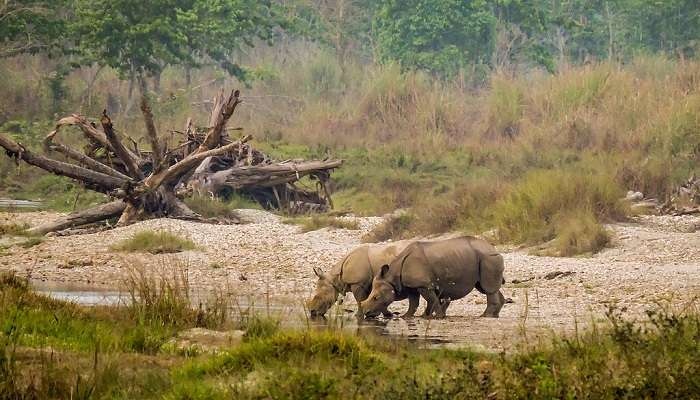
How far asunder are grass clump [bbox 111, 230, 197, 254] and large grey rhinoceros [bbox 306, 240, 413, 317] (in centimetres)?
630

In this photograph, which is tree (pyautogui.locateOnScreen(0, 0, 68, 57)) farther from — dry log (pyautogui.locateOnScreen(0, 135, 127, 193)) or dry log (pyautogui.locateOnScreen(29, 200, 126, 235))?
dry log (pyautogui.locateOnScreen(0, 135, 127, 193))

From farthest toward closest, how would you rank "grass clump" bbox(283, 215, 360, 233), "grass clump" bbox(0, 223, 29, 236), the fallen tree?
1. "grass clump" bbox(283, 215, 360, 233)
2. the fallen tree
3. "grass clump" bbox(0, 223, 29, 236)

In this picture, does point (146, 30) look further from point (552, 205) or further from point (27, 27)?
→ point (552, 205)

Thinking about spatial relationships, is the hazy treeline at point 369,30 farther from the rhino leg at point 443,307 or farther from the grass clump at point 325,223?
the rhino leg at point 443,307

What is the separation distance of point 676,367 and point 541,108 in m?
26.5

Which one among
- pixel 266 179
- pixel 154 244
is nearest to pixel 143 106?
pixel 154 244

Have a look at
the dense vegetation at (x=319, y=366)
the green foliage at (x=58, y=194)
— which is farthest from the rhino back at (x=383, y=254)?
the green foliage at (x=58, y=194)

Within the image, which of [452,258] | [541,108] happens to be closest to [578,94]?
[541,108]

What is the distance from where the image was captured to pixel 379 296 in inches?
506

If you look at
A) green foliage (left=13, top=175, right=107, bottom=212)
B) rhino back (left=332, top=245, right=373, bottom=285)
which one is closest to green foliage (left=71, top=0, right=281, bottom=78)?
green foliage (left=13, top=175, right=107, bottom=212)

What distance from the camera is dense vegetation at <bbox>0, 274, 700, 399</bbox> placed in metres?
7.16

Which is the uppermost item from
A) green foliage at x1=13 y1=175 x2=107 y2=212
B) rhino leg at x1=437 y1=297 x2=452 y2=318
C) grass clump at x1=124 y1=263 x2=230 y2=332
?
grass clump at x1=124 y1=263 x2=230 y2=332

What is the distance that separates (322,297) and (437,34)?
37529 millimetres

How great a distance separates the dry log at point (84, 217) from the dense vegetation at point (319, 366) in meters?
11.3
